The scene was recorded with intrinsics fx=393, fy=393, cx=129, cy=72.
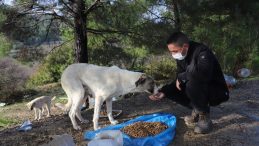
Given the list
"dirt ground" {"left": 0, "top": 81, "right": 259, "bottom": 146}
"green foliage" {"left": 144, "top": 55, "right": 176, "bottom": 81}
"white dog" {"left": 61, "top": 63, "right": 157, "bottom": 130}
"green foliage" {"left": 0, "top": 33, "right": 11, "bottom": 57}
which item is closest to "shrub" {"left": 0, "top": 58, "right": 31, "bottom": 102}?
"green foliage" {"left": 144, "top": 55, "right": 176, "bottom": 81}

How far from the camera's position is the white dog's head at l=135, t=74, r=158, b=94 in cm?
548

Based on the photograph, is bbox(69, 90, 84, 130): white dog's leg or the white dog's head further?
bbox(69, 90, 84, 130): white dog's leg

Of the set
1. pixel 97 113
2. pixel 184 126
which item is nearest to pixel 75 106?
pixel 97 113

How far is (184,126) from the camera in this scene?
5422 millimetres

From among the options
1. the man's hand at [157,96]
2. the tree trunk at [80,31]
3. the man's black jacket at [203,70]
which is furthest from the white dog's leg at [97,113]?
the tree trunk at [80,31]

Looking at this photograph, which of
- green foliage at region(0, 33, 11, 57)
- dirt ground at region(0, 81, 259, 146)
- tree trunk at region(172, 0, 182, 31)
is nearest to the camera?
dirt ground at region(0, 81, 259, 146)

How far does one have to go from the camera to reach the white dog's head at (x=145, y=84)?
548cm

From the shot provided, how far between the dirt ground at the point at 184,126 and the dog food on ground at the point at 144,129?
0.24 meters

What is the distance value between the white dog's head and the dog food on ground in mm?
504

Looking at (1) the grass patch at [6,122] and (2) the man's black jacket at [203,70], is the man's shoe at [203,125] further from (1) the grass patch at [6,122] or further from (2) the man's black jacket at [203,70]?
(1) the grass patch at [6,122]

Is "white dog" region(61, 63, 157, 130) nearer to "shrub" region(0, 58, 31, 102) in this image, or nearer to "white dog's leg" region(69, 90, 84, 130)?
"white dog's leg" region(69, 90, 84, 130)

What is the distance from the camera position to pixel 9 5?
281 inches

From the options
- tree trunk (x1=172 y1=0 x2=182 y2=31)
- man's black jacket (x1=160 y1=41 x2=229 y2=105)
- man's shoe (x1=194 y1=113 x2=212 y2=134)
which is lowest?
man's shoe (x1=194 y1=113 x2=212 y2=134)

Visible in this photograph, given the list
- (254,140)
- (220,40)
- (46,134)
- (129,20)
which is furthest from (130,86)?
(220,40)
